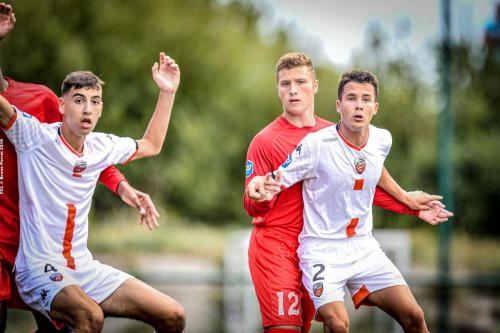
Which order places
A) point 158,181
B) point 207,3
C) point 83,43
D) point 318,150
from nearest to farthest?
point 318,150, point 83,43, point 158,181, point 207,3

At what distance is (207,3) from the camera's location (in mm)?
22203

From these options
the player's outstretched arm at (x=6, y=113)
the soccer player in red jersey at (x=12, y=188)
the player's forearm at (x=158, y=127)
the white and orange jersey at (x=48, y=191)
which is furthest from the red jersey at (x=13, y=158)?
the player's forearm at (x=158, y=127)

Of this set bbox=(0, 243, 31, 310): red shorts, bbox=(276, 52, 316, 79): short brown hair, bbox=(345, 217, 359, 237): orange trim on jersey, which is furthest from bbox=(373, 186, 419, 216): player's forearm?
bbox=(0, 243, 31, 310): red shorts

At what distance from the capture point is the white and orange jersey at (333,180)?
5348 millimetres

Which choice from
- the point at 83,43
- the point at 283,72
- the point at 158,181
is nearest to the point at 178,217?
the point at 158,181

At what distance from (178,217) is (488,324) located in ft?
28.2

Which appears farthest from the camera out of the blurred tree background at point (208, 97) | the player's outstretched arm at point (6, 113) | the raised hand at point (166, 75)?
the blurred tree background at point (208, 97)

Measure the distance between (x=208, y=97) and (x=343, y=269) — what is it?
15.9 metres

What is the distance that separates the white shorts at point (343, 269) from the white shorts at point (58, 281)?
1213mm

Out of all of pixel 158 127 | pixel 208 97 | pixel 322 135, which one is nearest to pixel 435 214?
pixel 322 135

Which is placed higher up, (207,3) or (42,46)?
(207,3)

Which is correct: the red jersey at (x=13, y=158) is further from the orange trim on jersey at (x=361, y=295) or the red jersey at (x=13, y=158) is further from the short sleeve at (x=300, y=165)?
the orange trim on jersey at (x=361, y=295)

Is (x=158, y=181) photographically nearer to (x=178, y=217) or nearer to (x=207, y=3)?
(x=178, y=217)

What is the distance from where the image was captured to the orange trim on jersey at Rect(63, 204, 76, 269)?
17.0 ft
